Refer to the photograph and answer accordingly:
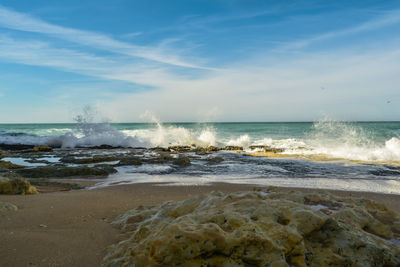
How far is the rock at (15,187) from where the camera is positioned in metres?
5.60

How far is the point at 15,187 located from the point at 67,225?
2795 millimetres

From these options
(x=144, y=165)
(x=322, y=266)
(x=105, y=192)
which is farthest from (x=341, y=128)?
(x=322, y=266)

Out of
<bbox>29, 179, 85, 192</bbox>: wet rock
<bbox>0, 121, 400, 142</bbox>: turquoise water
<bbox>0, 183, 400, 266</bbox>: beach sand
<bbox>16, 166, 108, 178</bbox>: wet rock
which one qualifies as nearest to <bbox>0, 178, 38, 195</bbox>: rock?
<bbox>0, 183, 400, 266</bbox>: beach sand

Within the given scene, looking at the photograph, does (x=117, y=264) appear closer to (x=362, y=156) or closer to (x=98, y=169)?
(x=98, y=169)

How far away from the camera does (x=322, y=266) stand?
2.20m

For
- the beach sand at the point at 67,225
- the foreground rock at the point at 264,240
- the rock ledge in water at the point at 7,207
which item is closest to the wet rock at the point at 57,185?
the beach sand at the point at 67,225

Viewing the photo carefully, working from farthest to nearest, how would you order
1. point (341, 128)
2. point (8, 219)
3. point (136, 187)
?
point (341, 128) → point (136, 187) → point (8, 219)

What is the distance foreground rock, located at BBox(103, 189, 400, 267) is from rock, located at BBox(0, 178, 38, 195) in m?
3.88

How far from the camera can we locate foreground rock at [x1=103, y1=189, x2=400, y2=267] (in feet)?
6.80

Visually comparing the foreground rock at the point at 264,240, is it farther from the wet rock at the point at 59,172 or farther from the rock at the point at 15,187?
the wet rock at the point at 59,172

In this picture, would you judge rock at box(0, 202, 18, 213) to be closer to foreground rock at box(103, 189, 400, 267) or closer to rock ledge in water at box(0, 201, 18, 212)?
rock ledge in water at box(0, 201, 18, 212)

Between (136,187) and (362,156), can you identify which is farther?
(362,156)

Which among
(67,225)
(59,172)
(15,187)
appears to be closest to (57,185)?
(15,187)

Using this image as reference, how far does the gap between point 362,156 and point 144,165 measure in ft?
34.0
